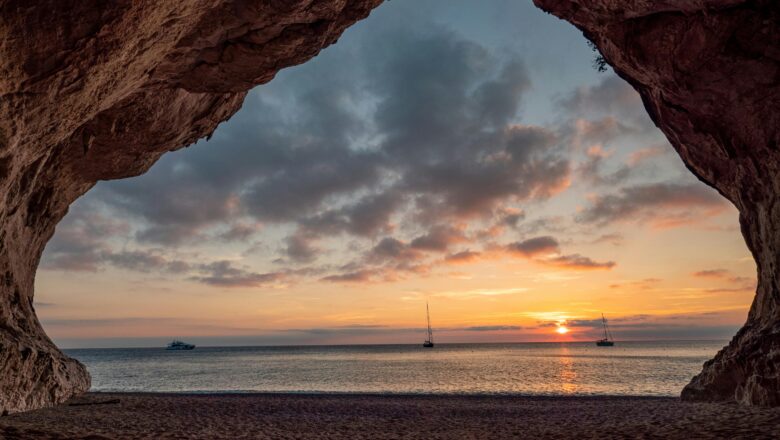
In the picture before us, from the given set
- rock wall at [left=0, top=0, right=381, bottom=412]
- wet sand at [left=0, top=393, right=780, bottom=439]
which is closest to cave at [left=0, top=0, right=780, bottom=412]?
rock wall at [left=0, top=0, right=381, bottom=412]

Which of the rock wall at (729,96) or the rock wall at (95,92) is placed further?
the rock wall at (729,96)

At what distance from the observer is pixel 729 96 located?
15.3 metres

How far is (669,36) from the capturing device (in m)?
15.1

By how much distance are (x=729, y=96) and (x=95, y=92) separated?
19257 millimetres

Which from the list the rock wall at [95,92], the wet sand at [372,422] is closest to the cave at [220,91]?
the rock wall at [95,92]

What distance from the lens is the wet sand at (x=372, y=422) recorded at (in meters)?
10.7

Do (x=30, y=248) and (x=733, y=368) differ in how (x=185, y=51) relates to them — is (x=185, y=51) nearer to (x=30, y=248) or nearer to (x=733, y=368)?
(x=30, y=248)

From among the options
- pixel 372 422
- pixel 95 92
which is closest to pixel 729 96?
pixel 372 422

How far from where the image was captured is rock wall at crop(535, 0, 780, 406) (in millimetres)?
14102

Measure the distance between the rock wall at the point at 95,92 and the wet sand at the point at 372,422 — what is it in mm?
3510

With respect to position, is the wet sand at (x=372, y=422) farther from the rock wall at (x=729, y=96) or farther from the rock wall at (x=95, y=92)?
the rock wall at (x=95, y=92)

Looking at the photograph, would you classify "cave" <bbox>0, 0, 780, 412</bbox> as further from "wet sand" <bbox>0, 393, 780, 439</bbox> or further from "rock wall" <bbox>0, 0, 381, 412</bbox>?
"wet sand" <bbox>0, 393, 780, 439</bbox>

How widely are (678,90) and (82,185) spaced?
2689 centimetres

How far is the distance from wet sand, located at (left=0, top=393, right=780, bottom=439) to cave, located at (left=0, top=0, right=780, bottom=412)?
7.60 feet
